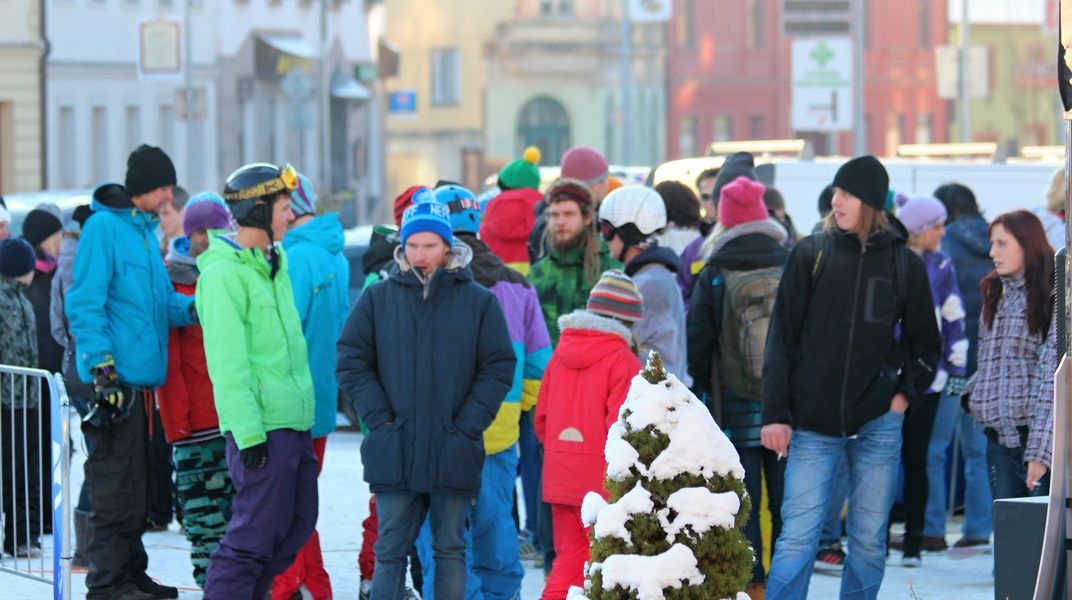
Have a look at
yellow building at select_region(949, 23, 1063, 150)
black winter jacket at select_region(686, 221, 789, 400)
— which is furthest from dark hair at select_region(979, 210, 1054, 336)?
yellow building at select_region(949, 23, 1063, 150)

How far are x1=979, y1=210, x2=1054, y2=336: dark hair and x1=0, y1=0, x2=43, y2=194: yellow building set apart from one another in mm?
36482

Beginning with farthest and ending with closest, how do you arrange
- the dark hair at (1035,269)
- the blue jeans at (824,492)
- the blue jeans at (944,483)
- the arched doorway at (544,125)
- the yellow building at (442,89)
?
the yellow building at (442,89), the arched doorway at (544,125), the blue jeans at (944,483), the dark hair at (1035,269), the blue jeans at (824,492)

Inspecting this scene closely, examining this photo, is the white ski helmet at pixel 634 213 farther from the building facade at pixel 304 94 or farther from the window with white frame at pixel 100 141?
the window with white frame at pixel 100 141

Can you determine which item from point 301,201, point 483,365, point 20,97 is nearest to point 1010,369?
point 483,365

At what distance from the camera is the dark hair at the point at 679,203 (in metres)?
11.5

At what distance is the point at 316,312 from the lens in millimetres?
9562

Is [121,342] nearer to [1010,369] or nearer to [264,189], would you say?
[264,189]

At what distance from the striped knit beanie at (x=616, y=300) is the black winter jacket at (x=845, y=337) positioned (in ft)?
1.84

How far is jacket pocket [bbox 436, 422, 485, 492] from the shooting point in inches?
324

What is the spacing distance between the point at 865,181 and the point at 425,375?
187 centimetres

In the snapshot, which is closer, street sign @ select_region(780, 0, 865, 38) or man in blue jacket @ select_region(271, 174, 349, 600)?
man in blue jacket @ select_region(271, 174, 349, 600)

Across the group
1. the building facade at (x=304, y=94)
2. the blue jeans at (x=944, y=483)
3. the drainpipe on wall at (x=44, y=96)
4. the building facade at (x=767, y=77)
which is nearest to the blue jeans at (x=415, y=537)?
the blue jeans at (x=944, y=483)

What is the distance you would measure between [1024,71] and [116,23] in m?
37.3

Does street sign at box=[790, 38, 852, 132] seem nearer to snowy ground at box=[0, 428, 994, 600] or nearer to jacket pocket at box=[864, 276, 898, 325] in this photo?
snowy ground at box=[0, 428, 994, 600]
